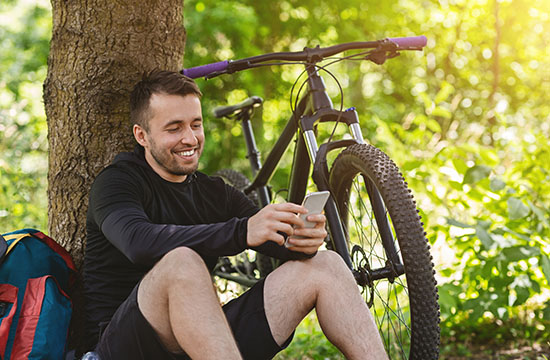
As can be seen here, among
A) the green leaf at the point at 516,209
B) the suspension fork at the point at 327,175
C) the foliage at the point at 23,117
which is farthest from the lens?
the foliage at the point at 23,117

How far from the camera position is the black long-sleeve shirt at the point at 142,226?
67.9 inches

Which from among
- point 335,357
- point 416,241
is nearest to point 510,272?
point 335,357

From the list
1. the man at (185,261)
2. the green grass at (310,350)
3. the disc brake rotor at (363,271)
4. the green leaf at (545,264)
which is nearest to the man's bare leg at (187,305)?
the man at (185,261)

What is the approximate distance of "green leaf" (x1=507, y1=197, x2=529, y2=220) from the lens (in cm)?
255

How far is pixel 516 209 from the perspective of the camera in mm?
2564

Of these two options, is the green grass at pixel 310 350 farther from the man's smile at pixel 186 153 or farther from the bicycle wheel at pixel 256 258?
the man's smile at pixel 186 153

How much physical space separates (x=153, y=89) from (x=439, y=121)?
753cm

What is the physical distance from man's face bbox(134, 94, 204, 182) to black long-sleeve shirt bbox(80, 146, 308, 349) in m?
0.07

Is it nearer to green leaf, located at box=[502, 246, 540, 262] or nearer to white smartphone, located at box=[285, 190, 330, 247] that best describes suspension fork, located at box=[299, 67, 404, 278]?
white smartphone, located at box=[285, 190, 330, 247]

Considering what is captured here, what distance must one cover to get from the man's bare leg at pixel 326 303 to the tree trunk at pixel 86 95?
0.90 m

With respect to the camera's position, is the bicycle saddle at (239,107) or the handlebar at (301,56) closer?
the handlebar at (301,56)

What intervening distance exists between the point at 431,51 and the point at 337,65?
1.71 m

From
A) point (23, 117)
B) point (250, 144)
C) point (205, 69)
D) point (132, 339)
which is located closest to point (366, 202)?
point (205, 69)

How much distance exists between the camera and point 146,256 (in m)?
1.71
